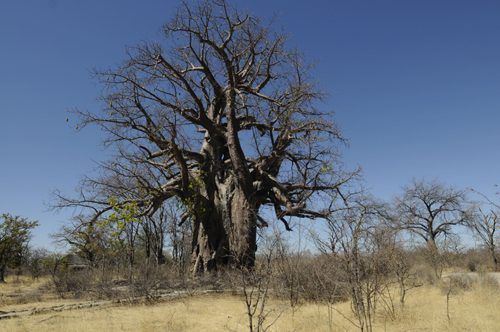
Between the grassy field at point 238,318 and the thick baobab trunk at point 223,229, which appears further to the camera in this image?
the thick baobab trunk at point 223,229

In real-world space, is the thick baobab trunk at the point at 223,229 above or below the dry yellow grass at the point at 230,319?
above

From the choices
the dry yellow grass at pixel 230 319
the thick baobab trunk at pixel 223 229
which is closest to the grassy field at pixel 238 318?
the dry yellow grass at pixel 230 319

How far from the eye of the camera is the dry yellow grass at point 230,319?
5457 millimetres

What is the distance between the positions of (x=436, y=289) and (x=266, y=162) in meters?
6.63

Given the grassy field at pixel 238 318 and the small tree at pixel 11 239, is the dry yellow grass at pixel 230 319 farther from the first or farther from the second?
the small tree at pixel 11 239

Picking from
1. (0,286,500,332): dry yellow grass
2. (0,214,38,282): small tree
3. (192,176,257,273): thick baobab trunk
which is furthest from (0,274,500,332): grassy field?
(0,214,38,282): small tree

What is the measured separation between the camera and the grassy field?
17.9ft

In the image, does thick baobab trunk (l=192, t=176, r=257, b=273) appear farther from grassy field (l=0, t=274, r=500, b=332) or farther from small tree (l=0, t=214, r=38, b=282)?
small tree (l=0, t=214, r=38, b=282)

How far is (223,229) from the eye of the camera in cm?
1138

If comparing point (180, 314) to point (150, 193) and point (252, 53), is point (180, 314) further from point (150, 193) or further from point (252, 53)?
point (252, 53)

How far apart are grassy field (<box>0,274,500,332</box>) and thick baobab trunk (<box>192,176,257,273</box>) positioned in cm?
250

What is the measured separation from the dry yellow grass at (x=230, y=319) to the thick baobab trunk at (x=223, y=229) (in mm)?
2707

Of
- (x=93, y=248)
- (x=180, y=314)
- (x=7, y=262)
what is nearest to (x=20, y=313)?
(x=180, y=314)

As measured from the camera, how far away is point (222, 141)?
13.2 metres
